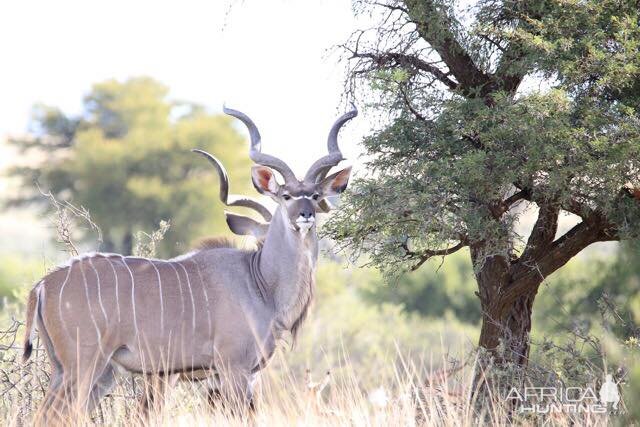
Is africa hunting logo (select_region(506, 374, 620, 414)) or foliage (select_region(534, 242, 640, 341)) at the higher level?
foliage (select_region(534, 242, 640, 341))

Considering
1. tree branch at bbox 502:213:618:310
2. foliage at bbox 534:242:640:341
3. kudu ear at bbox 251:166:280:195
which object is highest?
kudu ear at bbox 251:166:280:195

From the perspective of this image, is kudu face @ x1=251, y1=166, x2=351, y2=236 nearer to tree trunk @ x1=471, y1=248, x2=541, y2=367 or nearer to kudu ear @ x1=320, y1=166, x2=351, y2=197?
kudu ear @ x1=320, y1=166, x2=351, y2=197

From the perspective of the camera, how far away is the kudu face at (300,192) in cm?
527

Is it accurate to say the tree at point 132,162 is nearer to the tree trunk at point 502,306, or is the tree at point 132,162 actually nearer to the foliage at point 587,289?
the foliage at point 587,289

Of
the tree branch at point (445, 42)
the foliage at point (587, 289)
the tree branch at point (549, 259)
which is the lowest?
the tree branch at point (549, 259)

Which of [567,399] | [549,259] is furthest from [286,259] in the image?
[567,399]

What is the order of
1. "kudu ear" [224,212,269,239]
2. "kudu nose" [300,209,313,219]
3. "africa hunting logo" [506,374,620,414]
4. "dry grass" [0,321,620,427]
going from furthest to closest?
"kudu ear" [224,212,269,239] → "kudu nose" [300,209,313,219] → "africa hunting logo" [506,374,620,414] → "dry grass" [0,321,620,427]

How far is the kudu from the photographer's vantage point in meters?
4.78

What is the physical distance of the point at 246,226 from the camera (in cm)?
587

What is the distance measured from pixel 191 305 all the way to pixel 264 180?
32.7 inches

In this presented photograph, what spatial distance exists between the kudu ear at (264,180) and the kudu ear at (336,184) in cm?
25

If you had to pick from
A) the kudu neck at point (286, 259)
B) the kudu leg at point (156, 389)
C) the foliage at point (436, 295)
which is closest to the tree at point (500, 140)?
the kudu neck at point (286, 259)

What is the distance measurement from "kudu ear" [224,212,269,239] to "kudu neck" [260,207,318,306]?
34 centimetres

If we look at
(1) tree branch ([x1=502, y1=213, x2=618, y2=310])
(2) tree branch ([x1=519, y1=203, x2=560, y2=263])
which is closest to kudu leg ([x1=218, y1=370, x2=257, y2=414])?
(1) tree branch ([x1=502, y1=213, x2=618, y2=310])
